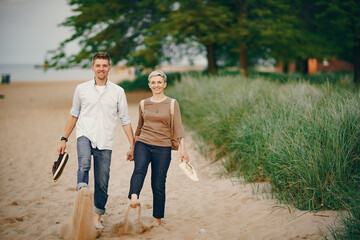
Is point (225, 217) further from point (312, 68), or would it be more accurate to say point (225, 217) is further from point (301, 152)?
point (312, 68)

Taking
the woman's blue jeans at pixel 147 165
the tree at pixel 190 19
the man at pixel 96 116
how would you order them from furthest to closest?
the tree at pixel 190 19, the woman's blue jeans at pixel 147 165, the man at pixel 96 116

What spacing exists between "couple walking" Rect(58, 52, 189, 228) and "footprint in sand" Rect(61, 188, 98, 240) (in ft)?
0.88

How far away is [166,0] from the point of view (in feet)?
50.6

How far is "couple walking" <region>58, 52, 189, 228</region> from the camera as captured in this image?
383 centimetres

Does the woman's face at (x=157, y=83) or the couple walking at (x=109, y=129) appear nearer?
the couple walking at (x=109, y=129)

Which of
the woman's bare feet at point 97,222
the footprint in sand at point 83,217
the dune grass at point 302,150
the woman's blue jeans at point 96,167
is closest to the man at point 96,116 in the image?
the woman's blue jeans at point 96,167

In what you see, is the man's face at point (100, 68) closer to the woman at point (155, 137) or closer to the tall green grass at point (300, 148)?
the woman at point (155, 137)

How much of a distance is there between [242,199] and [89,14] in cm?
1246

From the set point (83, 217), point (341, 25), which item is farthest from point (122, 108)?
point (341, 25)

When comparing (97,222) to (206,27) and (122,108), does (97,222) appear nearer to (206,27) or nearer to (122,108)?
(122,108)

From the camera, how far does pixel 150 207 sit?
5.21 m

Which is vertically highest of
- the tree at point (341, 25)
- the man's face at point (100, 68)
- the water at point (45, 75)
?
the tree at point (341, 25)

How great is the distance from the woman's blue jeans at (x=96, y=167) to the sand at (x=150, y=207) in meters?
0.31

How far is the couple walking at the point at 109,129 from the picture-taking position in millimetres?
3828
